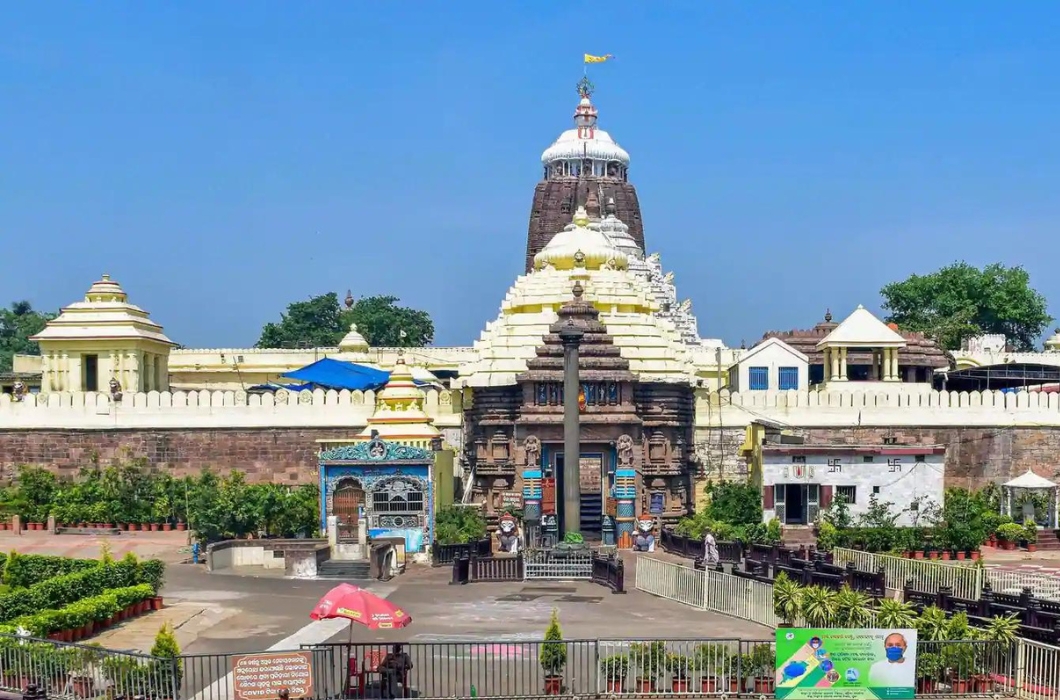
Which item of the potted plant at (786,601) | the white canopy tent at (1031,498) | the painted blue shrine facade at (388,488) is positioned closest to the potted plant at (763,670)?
the potted plant at (786,601)

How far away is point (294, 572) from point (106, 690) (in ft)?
52.1

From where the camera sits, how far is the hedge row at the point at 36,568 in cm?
3350

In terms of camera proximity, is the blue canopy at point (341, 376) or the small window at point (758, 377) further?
the small window at point (758, 377)

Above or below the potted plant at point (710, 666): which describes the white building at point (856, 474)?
above

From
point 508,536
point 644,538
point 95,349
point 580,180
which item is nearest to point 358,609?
point 508,536

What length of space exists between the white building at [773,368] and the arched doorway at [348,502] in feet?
73.0

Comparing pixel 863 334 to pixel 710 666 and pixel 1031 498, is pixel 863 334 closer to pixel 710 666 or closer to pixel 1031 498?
pixel 1031 498

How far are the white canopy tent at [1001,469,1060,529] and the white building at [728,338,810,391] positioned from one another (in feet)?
44.3

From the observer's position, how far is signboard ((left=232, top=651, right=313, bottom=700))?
2202 centimetres

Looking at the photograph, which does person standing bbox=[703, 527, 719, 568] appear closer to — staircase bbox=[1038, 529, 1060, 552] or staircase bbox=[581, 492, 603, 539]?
staircase bbox=[581, 492, 603, 539]

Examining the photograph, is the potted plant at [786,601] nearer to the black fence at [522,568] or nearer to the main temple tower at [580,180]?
the black fence at [522,568]

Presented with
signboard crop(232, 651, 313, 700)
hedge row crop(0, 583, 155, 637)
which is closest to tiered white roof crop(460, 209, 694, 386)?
hedge row crop(0, 583, 155, 637)

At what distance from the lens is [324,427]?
170 ft

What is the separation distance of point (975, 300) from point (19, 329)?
195ft
